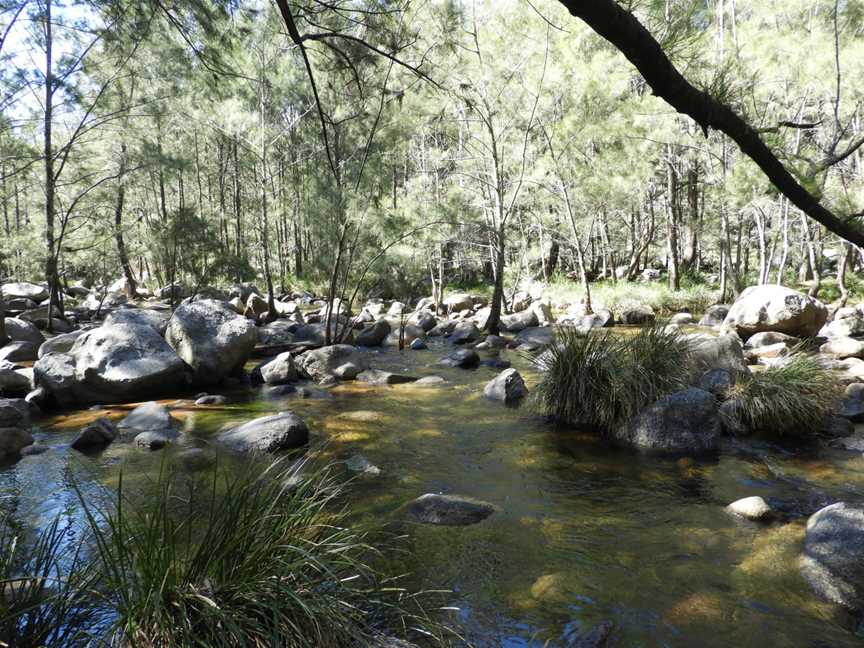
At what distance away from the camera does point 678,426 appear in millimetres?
6406

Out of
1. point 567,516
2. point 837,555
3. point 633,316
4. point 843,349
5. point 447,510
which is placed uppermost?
point 633,316

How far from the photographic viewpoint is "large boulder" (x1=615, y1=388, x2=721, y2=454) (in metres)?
6.31

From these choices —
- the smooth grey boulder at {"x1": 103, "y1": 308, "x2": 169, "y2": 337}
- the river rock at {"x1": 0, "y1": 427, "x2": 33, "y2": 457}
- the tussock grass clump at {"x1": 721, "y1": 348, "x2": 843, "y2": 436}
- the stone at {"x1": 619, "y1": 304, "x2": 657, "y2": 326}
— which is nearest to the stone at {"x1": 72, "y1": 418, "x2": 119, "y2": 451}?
the river rock at {"x1": 0, "y1": 427, "x2": 33, "y2": 457}

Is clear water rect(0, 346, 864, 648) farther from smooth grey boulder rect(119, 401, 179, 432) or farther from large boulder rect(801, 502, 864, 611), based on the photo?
smooth grey boulder rect(119, 401, 179, 432)

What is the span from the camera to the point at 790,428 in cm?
678

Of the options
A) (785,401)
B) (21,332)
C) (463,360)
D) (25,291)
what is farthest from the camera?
(25,291)

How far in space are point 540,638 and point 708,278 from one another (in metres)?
25.6

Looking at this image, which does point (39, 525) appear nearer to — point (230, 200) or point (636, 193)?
point (636, 193)

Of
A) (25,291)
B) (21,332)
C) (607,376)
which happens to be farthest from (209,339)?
(25,291)

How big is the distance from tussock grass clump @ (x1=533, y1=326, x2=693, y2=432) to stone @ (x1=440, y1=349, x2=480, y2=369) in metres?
3.91

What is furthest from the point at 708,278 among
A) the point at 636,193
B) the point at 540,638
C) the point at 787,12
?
the point at 540,638

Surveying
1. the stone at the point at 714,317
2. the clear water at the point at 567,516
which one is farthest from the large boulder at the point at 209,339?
the stone at the point at 714,317

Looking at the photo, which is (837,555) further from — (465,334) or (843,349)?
(465,334)

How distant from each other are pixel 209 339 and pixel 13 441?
12.4 ft
